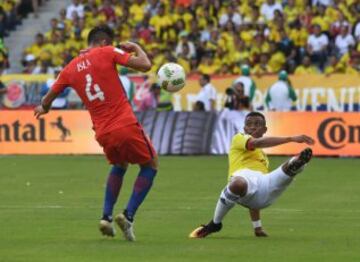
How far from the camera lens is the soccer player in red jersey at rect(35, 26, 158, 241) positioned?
12.3m

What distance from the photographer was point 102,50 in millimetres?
12367

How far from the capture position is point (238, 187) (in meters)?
12.0

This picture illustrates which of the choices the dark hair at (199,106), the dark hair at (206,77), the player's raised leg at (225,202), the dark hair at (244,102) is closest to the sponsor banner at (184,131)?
the dark hair at (244,102)

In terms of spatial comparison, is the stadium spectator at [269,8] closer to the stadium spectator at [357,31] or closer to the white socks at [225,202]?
the stadium spectator at [357,31]

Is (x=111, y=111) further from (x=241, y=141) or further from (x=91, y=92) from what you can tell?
(x=241, y=141)

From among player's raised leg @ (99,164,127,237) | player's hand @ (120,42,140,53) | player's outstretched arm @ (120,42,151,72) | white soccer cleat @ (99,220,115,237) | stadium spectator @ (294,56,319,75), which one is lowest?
stadium spectator @ (294,56,319,75)

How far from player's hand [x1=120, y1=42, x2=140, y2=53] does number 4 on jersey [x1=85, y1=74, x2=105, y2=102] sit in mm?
480

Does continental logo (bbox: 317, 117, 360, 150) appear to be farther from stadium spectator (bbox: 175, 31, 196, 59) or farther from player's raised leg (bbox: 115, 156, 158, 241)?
player's raised leg (bbox: 115, 156, 158, 241)

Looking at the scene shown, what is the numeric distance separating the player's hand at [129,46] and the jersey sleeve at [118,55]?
4.5 inches

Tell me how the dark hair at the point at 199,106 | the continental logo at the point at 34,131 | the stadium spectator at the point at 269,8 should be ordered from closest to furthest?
the continental logo at the point at 34,131 → the dark hair at the point at 199,106 → the stadium spectator at the point at 269,8

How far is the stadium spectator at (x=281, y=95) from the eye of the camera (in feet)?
94.0

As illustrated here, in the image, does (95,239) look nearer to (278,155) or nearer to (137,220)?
(137,220)

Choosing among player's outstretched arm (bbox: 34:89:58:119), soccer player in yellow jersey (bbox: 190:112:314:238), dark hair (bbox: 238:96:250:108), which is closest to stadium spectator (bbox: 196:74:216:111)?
dark hair (bbox: 238:96:250:108)

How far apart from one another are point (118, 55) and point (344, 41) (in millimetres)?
19732
